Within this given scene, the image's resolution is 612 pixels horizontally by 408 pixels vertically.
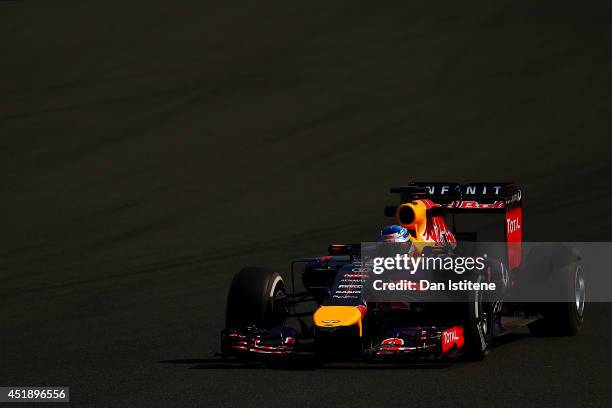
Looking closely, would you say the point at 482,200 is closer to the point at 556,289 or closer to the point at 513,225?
the point at 513,225

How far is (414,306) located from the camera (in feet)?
35.5

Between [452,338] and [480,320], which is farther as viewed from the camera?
[480,320]

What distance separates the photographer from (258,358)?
1056 centimetres

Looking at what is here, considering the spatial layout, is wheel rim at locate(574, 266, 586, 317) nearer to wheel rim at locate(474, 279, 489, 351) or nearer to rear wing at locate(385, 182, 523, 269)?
rear wing at locate(385, 182, 523, 269)

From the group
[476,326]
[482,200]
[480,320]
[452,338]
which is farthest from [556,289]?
[452,338]

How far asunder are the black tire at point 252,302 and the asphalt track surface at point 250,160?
0.42 m

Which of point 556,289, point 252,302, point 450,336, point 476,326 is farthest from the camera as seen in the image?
point 556,289

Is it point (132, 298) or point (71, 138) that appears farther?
point (71, 138)

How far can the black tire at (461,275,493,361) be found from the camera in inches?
414

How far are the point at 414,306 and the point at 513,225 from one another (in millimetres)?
2260

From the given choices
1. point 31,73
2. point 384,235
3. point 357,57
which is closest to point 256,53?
point 357,57

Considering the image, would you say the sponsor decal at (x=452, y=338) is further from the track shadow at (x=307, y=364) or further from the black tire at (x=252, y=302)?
the black tire at (x=252, y=302)

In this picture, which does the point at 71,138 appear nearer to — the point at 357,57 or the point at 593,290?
the point at 357,57

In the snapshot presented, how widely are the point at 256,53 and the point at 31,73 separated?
4695 mm
